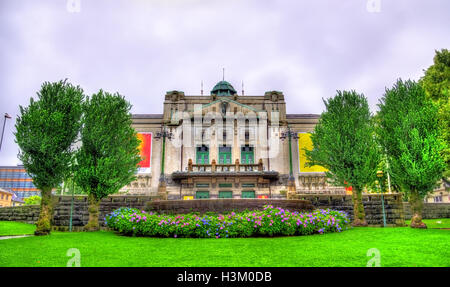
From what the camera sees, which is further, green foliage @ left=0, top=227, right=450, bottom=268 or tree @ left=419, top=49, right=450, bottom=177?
tree @ left=419, top=49, right=450, bottom=177

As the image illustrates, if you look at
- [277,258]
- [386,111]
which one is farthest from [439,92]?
[277,258]

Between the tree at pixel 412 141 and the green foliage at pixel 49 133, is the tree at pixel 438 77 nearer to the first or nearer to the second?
the tree at pixel 412 141

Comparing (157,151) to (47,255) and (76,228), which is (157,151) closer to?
(76,228)

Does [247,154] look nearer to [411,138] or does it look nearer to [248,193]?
[248,193]

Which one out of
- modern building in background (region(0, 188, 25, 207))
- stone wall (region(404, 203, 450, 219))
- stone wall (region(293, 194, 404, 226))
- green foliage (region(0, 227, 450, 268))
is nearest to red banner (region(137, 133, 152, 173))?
stone wall (region(293, 194, 404, 226))

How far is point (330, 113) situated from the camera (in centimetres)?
2164

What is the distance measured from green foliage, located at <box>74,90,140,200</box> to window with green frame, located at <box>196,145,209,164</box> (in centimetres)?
1587

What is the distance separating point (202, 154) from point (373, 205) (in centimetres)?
2078

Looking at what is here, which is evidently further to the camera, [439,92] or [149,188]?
[149,188]

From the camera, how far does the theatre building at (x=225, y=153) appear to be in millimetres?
31422

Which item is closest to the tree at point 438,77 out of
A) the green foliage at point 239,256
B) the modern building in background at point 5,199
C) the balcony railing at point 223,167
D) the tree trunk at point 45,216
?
the balcony railing at point 223,167

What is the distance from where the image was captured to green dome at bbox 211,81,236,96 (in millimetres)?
47550

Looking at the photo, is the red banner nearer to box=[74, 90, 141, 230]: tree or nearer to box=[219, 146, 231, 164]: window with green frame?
box=[219, 146, 231, 164]: window with green frame
